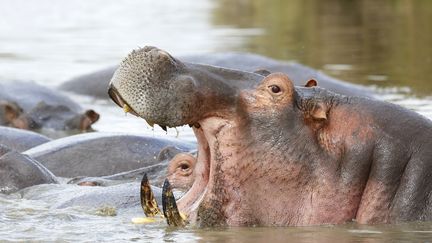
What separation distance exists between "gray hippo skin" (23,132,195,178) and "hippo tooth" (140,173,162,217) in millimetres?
2688

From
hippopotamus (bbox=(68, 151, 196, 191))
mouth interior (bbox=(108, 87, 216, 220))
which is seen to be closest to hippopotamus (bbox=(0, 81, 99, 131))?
hippopotamus (bbox=(68, 151, 196, 191))

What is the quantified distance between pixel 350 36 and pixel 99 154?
12279 mm

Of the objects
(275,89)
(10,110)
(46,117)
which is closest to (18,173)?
(275,89)

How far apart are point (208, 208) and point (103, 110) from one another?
24.9 ft

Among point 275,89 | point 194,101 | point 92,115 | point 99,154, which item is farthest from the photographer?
point 92,115

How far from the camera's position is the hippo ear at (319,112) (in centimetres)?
553

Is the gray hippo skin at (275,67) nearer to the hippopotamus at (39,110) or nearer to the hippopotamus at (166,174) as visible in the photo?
the hippopotamus at (39,110)

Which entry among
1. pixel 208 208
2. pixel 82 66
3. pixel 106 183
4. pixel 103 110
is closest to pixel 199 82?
pixel 208 208

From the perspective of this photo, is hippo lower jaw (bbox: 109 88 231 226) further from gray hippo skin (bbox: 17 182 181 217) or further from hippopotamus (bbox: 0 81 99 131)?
hippopotamus (bbox: 0 81 99 131)

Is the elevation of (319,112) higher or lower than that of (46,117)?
higher

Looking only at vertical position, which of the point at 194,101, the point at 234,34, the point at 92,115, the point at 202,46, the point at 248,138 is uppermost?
the point at 194,101

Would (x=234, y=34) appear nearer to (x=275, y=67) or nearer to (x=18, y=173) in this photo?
(x=275, y=67)

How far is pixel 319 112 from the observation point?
553 cm

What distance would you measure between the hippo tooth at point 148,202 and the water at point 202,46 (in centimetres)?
8
